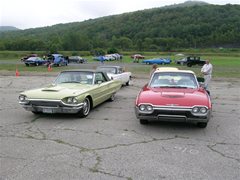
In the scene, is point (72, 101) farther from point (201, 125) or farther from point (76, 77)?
point (201, 125)

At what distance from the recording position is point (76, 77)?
881 cm

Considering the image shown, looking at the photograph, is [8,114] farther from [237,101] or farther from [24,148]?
[237,101]

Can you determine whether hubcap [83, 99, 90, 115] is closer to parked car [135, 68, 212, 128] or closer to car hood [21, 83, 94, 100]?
Answer: car hood [21, 83, 94, 100]

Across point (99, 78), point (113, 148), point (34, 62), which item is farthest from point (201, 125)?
point (34, 62)

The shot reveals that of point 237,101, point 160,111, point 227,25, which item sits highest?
point 227,25

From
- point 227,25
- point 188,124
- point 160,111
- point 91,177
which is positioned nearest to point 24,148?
point 91,177

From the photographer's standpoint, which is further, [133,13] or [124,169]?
[133,13]

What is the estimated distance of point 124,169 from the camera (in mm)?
4156

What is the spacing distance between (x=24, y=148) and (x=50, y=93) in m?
2.39

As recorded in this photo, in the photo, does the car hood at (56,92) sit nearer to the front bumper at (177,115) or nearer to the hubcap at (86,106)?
the hubcap at (86,106)

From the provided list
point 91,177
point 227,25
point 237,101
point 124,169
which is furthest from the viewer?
point 227,25

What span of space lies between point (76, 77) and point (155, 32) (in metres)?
142

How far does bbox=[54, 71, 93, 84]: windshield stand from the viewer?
8680 millimetres

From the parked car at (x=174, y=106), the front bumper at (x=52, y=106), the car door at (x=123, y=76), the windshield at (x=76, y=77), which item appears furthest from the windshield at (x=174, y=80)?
the car door at (x=123, y=76)
